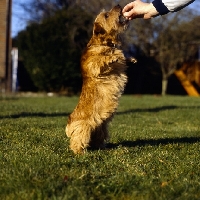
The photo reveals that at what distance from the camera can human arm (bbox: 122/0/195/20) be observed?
4488 millimetres

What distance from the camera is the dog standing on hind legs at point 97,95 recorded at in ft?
19.9

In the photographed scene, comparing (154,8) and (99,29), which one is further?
(99,29)

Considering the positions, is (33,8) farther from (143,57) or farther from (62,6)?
(143,57)

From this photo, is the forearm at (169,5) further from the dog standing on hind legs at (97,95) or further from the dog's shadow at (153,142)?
the dog's shadow at (153,142)

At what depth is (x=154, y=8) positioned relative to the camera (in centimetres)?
483

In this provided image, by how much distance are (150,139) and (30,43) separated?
18.7 meters

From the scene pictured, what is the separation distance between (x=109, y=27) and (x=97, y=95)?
1.18 meters

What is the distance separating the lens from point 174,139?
7879 millimetres

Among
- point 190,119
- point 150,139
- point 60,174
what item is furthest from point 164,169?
point 190,119

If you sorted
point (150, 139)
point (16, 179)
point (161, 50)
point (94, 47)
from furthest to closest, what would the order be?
point (161, 50), point (150, 139), point (94, 47), point (16, 179)

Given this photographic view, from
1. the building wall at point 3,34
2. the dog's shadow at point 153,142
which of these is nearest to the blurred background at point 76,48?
the building wall at point 3,34

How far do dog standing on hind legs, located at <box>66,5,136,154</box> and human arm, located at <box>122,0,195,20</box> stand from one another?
77 centimetres

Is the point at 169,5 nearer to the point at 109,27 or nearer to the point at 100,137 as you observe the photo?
the point at 109,27

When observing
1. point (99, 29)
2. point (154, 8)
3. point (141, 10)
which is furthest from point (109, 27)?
point (154, 8)
